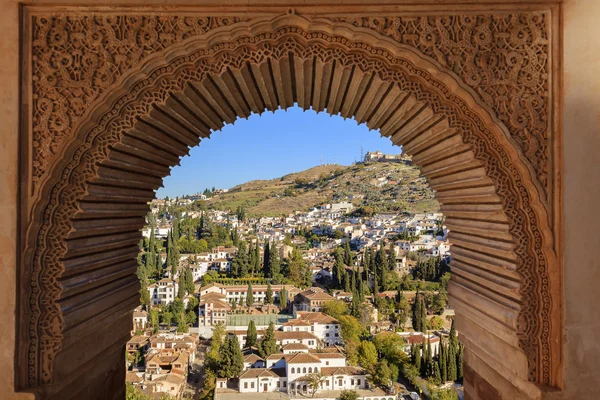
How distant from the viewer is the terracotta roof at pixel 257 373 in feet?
65.7

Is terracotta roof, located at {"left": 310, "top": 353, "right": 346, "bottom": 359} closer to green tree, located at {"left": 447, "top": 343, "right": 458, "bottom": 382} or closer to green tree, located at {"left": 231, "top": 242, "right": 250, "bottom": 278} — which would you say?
green tree, located at {"left": 447, "top": 343, "right": 458, "bottom": 382}

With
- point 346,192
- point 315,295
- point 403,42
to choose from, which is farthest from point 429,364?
point 346,192

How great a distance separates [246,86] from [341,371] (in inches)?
825

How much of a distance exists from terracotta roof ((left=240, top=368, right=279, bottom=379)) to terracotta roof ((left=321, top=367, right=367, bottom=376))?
7.74ft

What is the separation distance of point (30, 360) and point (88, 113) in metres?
1.02

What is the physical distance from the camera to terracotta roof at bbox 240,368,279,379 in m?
20.0

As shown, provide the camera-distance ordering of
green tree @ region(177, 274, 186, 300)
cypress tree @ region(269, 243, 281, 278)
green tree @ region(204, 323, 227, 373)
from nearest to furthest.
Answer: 1. green tree @ region(204, 323, 227, 373)
2. green tree @ region(177, 274, 186, 300)
3. cypress tree @ region(269, 243, 281, 278)

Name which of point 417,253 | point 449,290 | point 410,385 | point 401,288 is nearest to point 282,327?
point 410,385

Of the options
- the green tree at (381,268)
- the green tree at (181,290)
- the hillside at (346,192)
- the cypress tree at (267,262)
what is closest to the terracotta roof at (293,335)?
the green tree at (181,290)

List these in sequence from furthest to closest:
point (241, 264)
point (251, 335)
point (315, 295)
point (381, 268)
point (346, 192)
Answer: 1. point (346, 192)
2. point (241, 264)
3. point (381, 268)
4. point (315, 295)
5. point (251, 335)

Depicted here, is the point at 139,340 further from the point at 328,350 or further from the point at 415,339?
the point at 415,339

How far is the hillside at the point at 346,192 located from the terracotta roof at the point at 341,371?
34.8 m

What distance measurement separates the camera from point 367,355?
22.6 m

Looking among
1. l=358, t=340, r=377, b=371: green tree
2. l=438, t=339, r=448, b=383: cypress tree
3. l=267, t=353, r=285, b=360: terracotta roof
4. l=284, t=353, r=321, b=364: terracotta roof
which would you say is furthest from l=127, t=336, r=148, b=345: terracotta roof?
l=438, t=339, r=448, b=383: cypress tree
